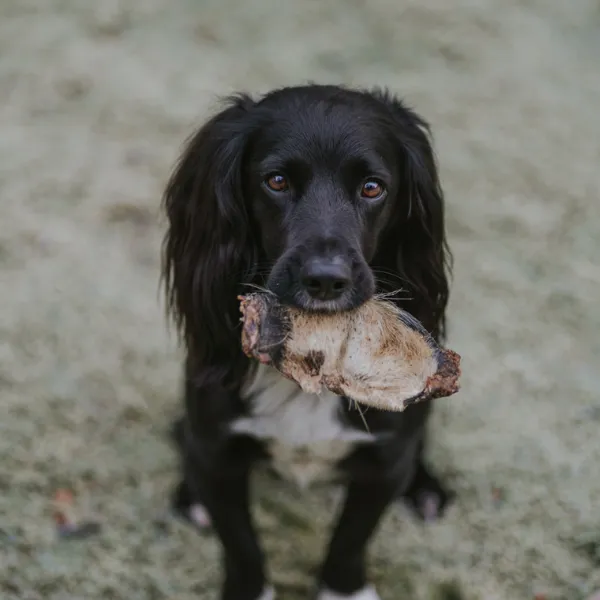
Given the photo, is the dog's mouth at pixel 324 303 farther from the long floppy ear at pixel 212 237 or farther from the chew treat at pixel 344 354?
the long floppy ear at pixel 212 237

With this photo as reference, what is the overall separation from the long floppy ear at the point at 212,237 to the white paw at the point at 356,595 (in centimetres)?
75

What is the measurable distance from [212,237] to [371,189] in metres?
0.38

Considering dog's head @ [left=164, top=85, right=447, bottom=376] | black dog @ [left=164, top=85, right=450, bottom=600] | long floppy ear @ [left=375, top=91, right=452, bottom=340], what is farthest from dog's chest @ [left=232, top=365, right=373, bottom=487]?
long floppy ear @ [left=375, top=91, right=452, bottom=340]

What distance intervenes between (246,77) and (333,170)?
9.68ft

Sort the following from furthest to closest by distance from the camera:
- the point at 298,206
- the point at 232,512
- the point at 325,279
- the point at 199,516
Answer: the point at 199,516, the point at 232,512, the point at 298,206, the point at 325,279

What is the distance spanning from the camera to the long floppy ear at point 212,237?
1.98 m

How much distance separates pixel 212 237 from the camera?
2.00 meters

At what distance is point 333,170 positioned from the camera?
1.91 meters

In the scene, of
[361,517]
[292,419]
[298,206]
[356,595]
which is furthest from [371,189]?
[356,595]

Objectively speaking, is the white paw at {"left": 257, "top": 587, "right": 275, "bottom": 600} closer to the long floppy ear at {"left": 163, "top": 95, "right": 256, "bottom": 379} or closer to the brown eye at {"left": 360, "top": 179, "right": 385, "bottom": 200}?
the long floppy ear at {"left": 163, "top": 95, "right": 256, "bottom": 379}

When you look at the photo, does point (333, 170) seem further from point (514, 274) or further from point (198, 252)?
point (514, 274)

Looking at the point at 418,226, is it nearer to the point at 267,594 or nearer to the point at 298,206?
the point at 298,206

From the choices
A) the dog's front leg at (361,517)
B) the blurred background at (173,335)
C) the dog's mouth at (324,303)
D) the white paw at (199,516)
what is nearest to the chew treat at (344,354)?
the dog's mouth at (324,303)

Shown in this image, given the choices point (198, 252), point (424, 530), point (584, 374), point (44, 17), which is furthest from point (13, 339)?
point (44, 17)
